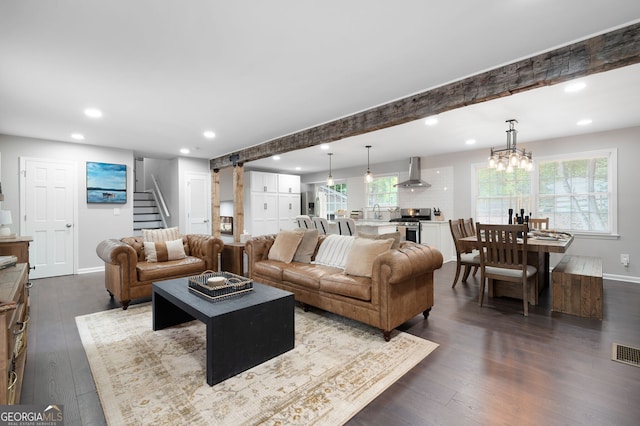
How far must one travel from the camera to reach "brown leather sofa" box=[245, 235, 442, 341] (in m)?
2.60

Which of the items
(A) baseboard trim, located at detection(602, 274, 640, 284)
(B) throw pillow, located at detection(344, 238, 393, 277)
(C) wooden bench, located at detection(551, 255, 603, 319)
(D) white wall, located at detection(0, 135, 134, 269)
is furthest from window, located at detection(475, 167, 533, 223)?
(D) white wall, located at detection(0, 135, 134, 269)

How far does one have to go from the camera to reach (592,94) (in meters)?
3.30

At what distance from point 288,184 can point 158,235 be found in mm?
5332

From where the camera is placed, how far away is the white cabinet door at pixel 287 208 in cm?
908

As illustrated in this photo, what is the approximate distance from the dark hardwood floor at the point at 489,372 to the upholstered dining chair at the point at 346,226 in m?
2.43

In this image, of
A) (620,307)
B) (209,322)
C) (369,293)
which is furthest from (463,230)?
(209,322)

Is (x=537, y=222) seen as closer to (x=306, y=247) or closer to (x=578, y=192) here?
(x=578, y=192)

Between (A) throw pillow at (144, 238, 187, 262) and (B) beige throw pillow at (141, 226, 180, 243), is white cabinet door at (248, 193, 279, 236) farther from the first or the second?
(A) throw pillow at (144, 238, 187, 262)

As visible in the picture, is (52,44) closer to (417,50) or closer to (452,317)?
(417,50)

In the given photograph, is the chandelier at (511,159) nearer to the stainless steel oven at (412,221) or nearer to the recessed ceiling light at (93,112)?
the stainless steel oven at (412,221)

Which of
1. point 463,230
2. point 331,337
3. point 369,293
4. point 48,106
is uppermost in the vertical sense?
point 48,106

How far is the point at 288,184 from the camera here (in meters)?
9.30

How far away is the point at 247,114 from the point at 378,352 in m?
3.22

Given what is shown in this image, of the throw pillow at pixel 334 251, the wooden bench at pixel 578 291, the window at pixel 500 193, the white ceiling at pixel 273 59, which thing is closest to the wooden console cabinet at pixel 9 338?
the white ceiling at pixel 273 59
